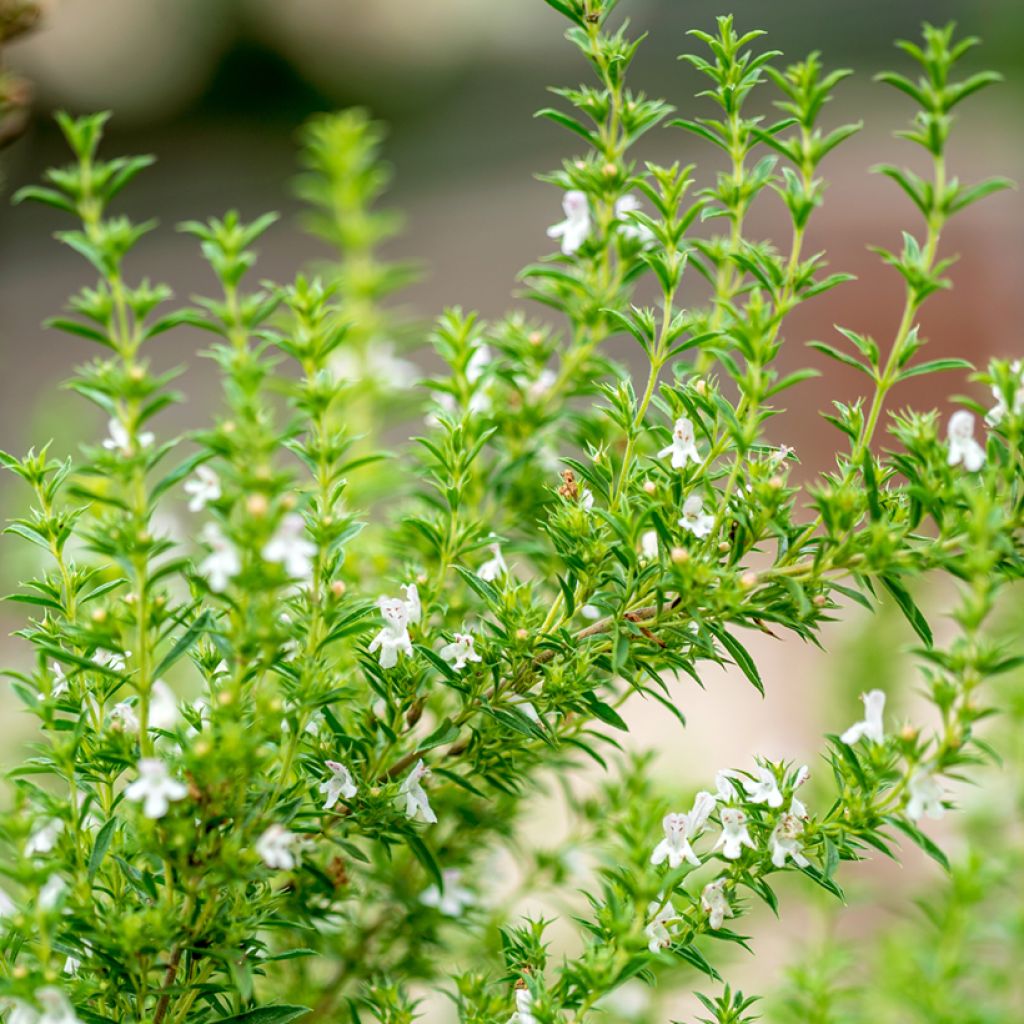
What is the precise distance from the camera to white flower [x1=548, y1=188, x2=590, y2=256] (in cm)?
80

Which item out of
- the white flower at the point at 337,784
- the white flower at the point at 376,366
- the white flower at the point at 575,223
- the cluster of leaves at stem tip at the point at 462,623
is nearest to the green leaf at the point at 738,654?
the cluster of leaves at stem tip at the point at 462,623

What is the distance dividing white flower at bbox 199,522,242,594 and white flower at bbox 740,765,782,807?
0.32 metres

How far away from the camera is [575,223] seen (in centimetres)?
81

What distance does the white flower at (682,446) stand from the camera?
0.63m

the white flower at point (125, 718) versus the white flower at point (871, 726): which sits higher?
the white flower at point (871, 726)

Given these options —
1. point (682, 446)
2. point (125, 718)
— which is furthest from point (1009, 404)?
point (125, 718)

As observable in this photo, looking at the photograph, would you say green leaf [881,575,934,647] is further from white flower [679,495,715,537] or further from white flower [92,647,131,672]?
white flower [92,647,131,672]

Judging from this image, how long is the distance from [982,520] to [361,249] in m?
0.92

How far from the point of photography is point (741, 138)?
65 centimetres

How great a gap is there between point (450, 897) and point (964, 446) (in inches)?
19.9

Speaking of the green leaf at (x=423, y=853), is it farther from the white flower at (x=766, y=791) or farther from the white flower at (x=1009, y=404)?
the white flower at (x=1009, y=404)

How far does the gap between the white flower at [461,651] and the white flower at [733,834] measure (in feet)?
0.55

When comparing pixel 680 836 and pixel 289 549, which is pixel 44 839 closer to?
pixel 289 549

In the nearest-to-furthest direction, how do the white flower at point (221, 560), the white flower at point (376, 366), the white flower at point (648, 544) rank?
the white flower at point (221, 560)
the white flower at point (648, 544)
the white flower at point (376, 366)
